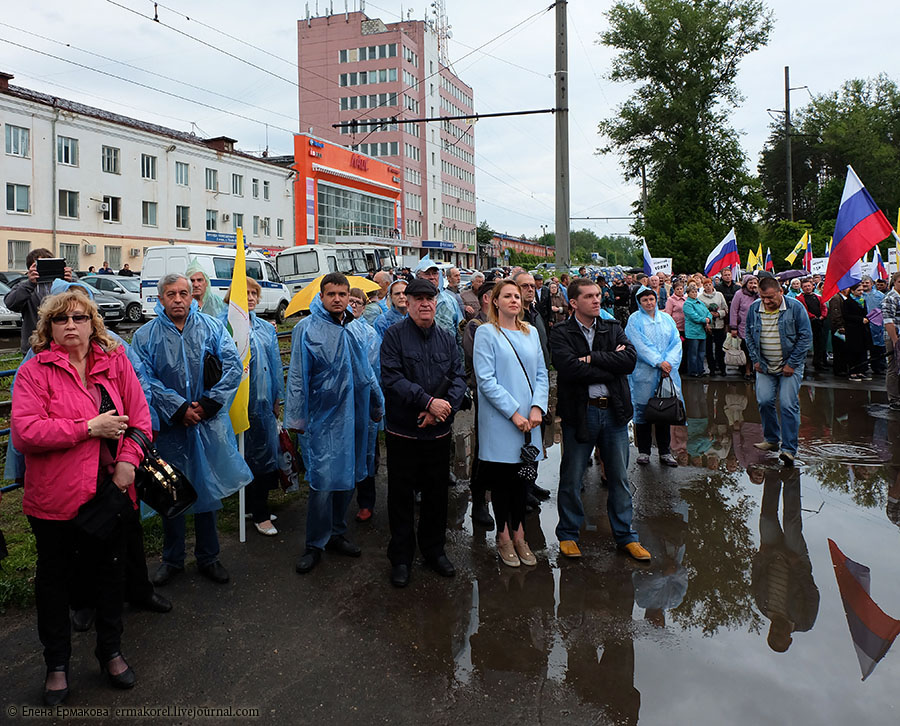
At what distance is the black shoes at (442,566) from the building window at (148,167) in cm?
3945

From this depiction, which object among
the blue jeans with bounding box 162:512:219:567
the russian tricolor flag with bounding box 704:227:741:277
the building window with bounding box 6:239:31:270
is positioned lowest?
the blue jeans with bounding box 162:512:219:567

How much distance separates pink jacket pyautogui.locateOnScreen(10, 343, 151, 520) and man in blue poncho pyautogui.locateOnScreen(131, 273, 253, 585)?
0.96 metres

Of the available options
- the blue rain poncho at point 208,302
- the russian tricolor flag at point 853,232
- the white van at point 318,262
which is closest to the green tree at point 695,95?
the white van at point 318,262

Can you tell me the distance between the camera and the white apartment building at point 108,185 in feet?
105

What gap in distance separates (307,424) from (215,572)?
1124mm

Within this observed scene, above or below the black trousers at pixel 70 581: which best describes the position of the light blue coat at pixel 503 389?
above

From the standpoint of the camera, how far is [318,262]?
27078 mm

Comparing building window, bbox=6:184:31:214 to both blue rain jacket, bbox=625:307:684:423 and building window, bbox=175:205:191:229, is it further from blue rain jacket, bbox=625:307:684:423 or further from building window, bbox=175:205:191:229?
blue rain jacket, bbox=625:307:684:423

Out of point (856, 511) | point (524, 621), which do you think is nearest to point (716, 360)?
point (856, 511)

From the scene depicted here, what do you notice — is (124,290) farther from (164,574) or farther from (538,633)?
(538,633)

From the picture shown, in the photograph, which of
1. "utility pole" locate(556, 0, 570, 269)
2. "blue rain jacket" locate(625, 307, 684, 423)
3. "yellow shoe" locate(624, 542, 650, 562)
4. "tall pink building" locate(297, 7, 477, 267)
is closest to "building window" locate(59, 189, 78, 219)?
"utility pole" locate(556, 0, 570, 269)

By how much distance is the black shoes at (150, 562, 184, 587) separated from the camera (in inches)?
176

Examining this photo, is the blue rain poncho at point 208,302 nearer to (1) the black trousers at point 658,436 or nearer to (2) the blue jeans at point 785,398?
(1) the black trousers at point 658,436

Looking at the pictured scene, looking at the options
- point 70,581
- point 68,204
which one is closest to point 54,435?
point 70,581
